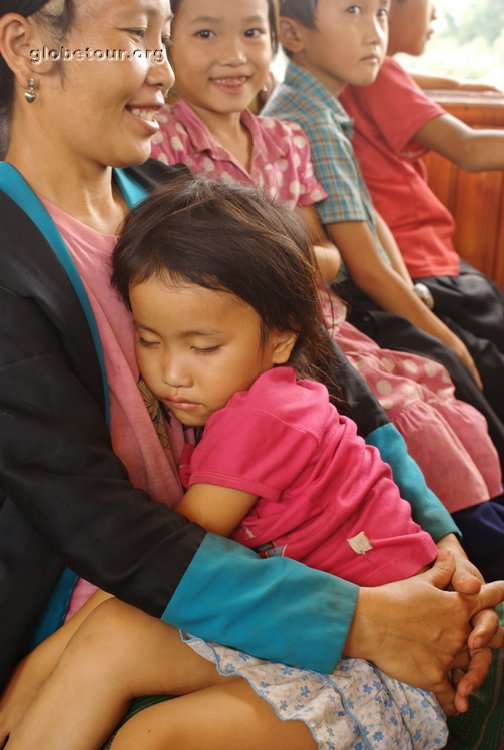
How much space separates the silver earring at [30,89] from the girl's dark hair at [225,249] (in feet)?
0.66

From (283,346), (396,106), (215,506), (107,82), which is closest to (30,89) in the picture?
(107,82)

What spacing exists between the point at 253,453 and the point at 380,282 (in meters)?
1.12

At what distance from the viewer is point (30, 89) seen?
125 cm

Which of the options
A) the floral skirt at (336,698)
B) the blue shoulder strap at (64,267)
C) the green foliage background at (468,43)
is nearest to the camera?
the floral skirt at (336,698)

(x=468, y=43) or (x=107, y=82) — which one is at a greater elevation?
(x=107, y=82)

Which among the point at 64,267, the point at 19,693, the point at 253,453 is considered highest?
the point at 64,267

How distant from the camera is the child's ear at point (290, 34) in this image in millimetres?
2297

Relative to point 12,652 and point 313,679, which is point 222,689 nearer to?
point 313,679

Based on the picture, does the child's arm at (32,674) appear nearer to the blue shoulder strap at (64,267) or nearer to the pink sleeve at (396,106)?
the blue shoulder strap at (64,267)

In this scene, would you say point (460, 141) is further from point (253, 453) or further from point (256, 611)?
point (256, 611)

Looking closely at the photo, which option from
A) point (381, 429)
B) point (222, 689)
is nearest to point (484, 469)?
point (381, 429)

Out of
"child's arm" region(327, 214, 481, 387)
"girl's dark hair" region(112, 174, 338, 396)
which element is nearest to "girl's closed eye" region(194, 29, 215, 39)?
"child's arm" region(327, 214, 481, 387)

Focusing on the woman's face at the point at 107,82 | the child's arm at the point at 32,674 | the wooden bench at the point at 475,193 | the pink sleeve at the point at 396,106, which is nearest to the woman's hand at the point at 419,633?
the child's arm at the point at 32,674

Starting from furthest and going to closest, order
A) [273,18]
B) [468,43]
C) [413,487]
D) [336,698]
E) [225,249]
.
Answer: [468,43]
[273,18]
[413,487]
[225,249]
[336,698]
